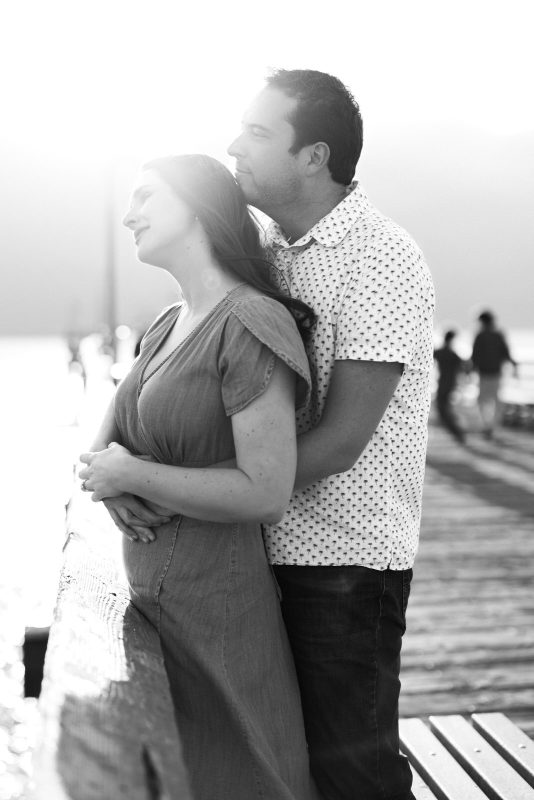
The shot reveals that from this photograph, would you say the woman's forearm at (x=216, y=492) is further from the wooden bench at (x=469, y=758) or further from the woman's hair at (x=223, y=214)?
the wooden bench at (x=469, y=758)

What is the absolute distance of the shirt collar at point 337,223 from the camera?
2.09 metres

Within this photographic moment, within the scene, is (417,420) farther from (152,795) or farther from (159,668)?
(152,795)

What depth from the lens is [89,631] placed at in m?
1.61

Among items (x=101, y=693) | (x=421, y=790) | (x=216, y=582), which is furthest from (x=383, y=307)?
(x=421, y=790)

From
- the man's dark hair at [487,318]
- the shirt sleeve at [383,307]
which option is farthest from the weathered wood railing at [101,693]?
the man's dark hair at [487,318]

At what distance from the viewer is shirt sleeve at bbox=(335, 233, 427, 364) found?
1960 mm

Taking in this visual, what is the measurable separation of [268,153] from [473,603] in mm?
4431

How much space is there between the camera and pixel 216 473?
5.82 feet

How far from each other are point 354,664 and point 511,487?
28.1ft

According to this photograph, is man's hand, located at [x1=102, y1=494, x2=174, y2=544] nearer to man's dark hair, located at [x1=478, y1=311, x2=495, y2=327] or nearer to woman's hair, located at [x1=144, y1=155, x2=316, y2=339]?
woman's hair, located at [x1=144, y1=155, x2=316, y2=339]

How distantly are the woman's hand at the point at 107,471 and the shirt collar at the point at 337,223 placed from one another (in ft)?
2.03

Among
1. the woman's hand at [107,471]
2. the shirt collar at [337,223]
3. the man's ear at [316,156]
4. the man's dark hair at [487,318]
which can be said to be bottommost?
the man's dark hair at [487,318]

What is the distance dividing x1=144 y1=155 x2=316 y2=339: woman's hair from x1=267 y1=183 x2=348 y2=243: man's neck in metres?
0.14

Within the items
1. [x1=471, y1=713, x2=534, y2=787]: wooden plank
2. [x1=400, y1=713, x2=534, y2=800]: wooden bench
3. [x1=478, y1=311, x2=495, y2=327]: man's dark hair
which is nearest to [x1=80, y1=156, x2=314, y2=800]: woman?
[x1=400, y1=713, x2=534, y2=800]: wooden bench
